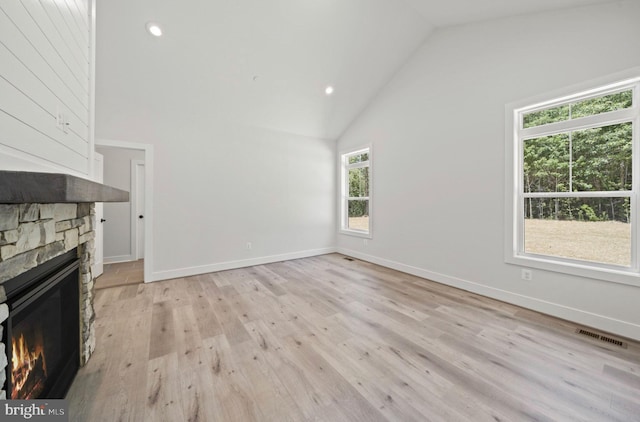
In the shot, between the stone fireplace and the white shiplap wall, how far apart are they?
0.19 metres

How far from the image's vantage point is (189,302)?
2762 mm

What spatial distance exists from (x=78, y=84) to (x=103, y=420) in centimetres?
200

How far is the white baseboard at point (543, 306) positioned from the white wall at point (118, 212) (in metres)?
5.34

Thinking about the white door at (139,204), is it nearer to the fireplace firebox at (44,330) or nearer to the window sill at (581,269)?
the fireplace firebox at (44,330)

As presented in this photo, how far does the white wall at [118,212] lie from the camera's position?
4.60 metres

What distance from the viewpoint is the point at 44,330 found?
129 centimetres

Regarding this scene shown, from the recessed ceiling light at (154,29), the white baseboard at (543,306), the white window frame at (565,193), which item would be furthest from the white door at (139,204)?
the white window frame at (565,193)

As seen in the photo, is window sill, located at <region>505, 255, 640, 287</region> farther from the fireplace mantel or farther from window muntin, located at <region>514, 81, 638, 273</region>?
the fireplace mantel

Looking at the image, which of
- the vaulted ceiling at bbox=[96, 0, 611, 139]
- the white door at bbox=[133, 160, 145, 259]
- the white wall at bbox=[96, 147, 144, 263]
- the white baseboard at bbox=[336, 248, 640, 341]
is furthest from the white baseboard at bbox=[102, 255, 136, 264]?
the white baseboard at bbox=[336, 248, 640, 341]

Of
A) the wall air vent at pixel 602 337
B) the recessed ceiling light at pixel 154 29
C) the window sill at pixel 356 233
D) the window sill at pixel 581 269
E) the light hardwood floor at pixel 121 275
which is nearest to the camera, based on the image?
the wall air vent at pixel 602 337

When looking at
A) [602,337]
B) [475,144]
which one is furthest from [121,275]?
[602,337]

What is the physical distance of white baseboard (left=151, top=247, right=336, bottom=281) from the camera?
3.55 metres

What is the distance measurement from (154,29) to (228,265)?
3.23 metres

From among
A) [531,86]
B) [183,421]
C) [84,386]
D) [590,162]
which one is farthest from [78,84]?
[590,162]
